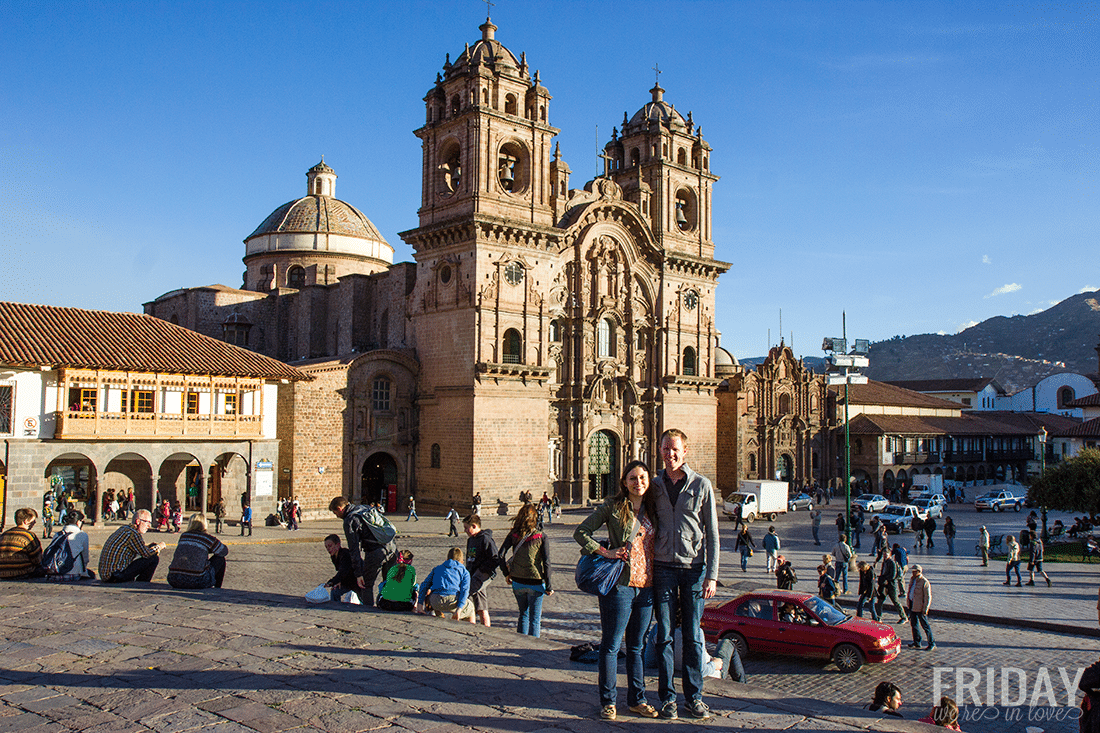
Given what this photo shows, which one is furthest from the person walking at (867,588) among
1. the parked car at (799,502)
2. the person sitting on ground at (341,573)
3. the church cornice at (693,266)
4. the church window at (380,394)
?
the parked car at (799,502)

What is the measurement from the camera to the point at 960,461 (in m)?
63.8

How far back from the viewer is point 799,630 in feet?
44.9

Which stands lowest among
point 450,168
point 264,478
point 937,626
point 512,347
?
point 937,626

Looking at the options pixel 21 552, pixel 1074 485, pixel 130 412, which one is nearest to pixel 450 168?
pixel 130 412

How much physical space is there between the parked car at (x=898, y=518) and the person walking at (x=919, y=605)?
21.6 meters

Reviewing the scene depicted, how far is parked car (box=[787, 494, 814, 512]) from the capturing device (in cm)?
4662

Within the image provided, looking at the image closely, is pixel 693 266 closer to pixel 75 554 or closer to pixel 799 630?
pixel 799 630

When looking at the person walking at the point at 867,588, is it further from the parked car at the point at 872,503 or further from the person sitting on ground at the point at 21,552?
the parked car at the point at 872,503

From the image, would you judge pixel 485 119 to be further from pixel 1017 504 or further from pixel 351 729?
pixel 1017 504

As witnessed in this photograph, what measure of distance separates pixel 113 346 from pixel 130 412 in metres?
2.58

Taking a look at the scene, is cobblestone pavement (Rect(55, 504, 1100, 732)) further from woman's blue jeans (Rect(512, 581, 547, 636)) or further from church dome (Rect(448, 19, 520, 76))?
church dome (Rect(448, 19, 520, 76))

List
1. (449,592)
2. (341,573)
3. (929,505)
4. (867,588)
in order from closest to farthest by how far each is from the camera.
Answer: (449,592) → (341,573) → (867,588) → (929,505)

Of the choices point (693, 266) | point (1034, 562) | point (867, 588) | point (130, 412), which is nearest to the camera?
point (867, 588)

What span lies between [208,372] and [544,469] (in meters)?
15.6
